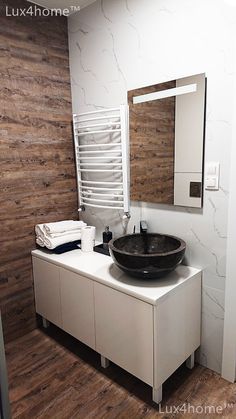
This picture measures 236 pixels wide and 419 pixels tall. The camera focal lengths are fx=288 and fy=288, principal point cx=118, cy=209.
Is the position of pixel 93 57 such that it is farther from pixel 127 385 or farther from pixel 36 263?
pixel 127 385

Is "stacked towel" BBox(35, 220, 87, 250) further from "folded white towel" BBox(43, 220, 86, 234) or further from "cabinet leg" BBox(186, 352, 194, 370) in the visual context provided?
"cabinet leg" BBox(186, 352, 194, 370)

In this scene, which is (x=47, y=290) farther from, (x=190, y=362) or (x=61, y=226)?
(x=190, y=362)

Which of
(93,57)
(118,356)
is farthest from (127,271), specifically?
(93,57)

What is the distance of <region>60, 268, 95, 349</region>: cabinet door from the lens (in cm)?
185

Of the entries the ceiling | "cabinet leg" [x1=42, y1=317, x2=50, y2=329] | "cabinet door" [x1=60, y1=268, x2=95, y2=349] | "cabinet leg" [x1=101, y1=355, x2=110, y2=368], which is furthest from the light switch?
"cabinet leg" [x1=42, y1=317, x2=50, y2=329]

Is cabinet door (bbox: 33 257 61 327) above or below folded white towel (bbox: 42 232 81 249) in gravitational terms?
below

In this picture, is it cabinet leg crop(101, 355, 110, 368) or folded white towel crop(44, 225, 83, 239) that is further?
folded white towel crop(44, 225, 83, 239)

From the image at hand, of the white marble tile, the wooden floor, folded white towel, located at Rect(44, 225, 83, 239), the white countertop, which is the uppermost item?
folded white towel, located at Rect(44, 225, 83, 239)

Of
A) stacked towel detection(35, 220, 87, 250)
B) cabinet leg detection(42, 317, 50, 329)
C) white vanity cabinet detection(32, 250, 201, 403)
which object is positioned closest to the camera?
white vanity cabinet detection(32, 250, 201, 403)

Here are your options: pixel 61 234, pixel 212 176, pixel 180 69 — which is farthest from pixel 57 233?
pixel 180 69

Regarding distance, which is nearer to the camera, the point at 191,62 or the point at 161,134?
the point at 191,62

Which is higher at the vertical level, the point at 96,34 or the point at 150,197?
the point at 96,34

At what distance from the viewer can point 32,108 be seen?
85.4 inches

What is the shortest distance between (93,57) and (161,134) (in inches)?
33.4
